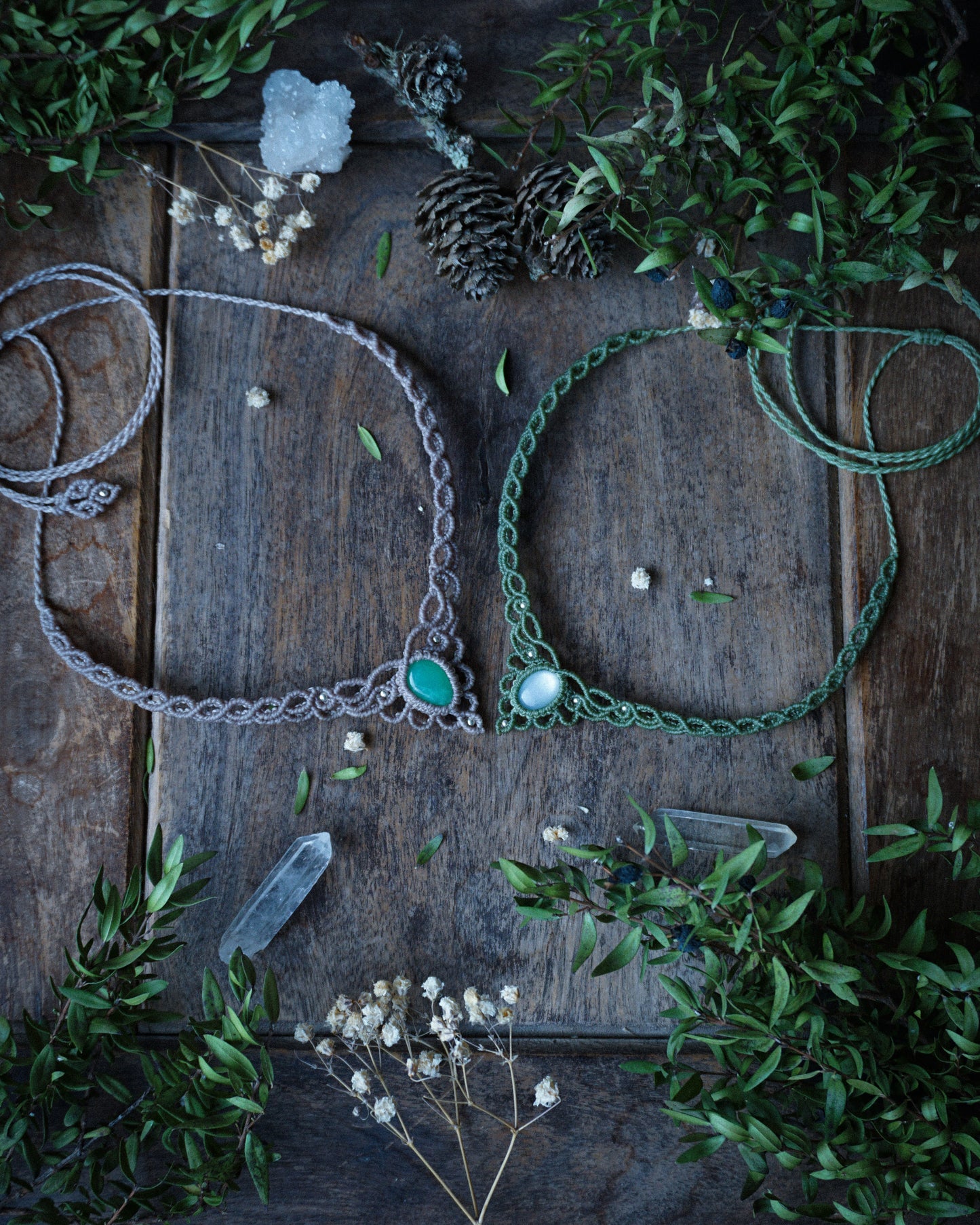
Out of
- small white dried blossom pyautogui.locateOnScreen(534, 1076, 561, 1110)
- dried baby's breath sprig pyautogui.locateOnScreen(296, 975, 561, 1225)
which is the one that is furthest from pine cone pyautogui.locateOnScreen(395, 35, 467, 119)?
small white dried blossom pyautogui.locateOnScreen(534, 1076, 561, 1110)

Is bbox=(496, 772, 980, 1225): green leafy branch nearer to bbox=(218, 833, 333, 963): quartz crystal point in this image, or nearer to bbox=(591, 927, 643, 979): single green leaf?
bbox=(591, 927, 643, 979): single green leaf

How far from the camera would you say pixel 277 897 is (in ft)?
3.59

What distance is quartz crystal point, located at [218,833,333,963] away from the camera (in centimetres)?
109

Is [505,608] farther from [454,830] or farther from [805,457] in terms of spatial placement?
[805,457]

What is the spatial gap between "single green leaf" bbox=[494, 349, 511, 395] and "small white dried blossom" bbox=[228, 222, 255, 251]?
347 millimetres

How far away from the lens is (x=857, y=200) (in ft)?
3.37

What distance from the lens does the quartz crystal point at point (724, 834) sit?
109cm

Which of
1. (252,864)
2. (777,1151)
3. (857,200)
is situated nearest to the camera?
(777,1151)

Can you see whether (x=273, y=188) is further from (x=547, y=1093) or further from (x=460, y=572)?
(x=547, y=1093)

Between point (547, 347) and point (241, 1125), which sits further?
point (547, 347)

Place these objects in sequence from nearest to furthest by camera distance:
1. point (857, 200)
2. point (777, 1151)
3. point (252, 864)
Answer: point (777, 1151) < point (857, 200) < point (252, 864)

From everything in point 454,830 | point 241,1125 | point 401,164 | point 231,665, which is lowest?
point 241,1125

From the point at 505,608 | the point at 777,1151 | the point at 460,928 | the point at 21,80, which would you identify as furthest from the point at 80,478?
the point at 777,1151

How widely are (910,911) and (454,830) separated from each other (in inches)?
22.0
